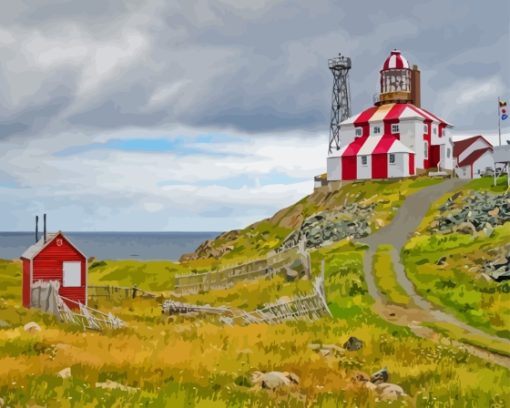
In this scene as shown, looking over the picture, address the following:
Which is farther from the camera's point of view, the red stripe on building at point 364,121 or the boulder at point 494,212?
the red stripe on building at point 364,121

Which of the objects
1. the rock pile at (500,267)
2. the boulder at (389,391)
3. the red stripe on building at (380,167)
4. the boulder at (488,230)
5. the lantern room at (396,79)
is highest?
the lantern room at (396,79)

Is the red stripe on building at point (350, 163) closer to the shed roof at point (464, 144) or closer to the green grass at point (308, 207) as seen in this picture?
the green grass at point (308, 207)

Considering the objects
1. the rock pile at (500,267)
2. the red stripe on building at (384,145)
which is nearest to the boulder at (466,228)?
the rock pile at (500,267)

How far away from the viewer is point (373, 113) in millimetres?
77500

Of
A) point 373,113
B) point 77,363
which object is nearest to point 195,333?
point 77,363

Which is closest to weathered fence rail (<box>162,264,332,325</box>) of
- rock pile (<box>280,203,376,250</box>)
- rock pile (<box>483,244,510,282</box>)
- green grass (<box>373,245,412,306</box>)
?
green grass (<box>373,245,412,306</box>)

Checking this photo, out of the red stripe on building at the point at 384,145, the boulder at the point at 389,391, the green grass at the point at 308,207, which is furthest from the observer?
the red stripe on building at the point at 384,145

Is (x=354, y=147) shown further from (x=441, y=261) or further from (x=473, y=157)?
(x=441, y=261)

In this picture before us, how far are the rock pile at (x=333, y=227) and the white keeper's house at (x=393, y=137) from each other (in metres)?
13.5

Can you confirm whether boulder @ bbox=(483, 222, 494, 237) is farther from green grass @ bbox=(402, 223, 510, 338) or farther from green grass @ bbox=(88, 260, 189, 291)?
green grass @ bbox=(88, 260, 189, 291)

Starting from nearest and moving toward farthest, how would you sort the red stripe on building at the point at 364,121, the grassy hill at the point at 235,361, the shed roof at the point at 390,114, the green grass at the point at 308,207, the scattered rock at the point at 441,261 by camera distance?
the grassy hill at the point at 235,361
the scattered rock at the point at 441,261
the green grass at the point at 308,207
the shed roof at the point at 390,114
the red stripe on building at the point at 364,121

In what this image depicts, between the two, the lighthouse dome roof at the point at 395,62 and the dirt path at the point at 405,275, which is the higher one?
the lighthouse dome roof at the point at 395,62

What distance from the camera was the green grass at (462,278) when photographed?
85.6 ft

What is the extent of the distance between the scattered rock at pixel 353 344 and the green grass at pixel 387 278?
8.82m
